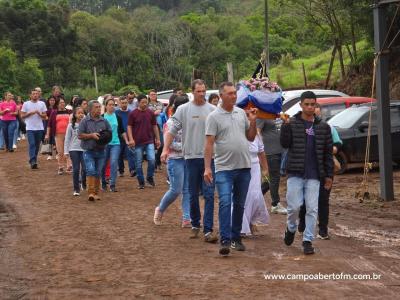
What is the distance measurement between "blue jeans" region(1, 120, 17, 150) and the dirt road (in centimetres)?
1122

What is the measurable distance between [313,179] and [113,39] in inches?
2661

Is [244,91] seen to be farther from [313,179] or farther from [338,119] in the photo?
[338,119]

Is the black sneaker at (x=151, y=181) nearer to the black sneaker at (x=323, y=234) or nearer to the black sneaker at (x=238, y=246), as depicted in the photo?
the black sneaker at (x=323, y=234)

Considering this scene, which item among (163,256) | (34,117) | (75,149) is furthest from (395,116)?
(163,256)

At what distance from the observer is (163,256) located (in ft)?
28.8

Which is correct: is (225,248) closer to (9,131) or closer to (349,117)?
(349,117)

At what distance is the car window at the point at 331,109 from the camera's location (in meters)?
19.0

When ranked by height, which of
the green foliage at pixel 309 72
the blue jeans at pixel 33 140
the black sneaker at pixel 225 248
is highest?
the green foliage at pixel 309 72

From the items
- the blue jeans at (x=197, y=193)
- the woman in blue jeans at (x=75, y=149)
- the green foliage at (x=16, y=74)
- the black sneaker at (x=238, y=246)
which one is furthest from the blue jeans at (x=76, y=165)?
the green foliage at (x=16, y=74)

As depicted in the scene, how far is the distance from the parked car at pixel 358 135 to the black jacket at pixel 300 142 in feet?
28.0

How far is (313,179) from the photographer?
28.6 feet

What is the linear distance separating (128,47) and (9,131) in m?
50.7

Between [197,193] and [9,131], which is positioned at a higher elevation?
[9,131]

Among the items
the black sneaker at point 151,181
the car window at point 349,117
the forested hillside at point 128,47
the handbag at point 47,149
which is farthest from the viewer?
the forested hillside at point 128,47
